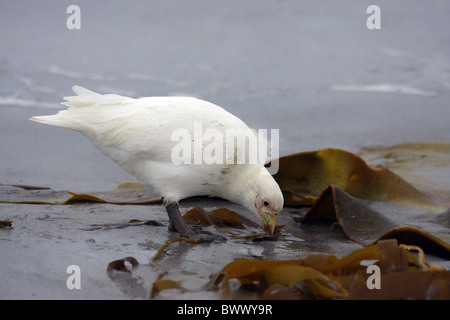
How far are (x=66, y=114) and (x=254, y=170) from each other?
140 cm

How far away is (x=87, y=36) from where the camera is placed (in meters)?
10.3

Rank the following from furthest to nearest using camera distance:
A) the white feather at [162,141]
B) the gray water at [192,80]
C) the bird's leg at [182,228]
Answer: the white feather at [162,141] → the bird's leg at [182,228] → the gray water at [192,80]

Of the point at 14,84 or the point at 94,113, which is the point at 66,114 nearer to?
the point at 94,113

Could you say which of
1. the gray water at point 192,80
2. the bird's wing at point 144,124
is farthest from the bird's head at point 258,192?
the gray water at point 192,80

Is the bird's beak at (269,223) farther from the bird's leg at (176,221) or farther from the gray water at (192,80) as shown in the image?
the bird's leg at (176,221)

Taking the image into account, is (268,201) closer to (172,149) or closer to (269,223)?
(269,223)

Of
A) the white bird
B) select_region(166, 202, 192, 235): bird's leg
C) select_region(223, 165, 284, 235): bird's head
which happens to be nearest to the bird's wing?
the white bird

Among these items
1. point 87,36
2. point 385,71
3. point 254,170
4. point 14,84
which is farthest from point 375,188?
point 87,36

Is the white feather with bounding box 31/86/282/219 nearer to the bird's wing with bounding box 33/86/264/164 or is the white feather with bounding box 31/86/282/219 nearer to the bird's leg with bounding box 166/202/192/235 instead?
the bird's wing with bounding box 33/86/264/164

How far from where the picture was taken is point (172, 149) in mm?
3666

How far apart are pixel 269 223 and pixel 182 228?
0.58 meters

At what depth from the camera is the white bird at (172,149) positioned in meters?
3.70

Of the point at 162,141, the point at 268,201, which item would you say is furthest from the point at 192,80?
Result: the point at 268,201

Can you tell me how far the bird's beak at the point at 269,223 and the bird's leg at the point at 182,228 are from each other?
317 millimetres
